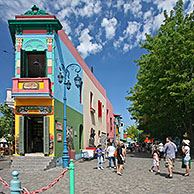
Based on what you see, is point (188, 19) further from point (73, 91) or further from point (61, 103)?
point (61, 103)

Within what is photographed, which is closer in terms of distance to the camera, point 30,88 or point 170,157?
point 170,157

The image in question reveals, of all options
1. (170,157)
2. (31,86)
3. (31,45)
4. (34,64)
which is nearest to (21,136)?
(31,86)

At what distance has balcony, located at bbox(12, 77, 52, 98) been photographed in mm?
14344

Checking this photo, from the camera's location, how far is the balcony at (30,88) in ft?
47.1

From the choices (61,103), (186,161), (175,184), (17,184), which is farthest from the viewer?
(61,103)

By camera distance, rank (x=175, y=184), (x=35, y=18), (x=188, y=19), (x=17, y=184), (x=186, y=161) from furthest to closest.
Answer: (x=188, y=19) < (x=35, y=18) < (x=186, y=161) < (x=175, y=184) < (x=17, y=184)

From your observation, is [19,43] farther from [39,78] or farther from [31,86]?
[31,86]

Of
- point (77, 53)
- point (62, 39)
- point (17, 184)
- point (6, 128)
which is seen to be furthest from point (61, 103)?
point (6, 128)

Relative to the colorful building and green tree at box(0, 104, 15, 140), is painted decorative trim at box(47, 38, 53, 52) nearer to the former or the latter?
the colorful building

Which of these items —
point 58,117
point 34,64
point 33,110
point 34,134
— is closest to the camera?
point 33,110

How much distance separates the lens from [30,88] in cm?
1438

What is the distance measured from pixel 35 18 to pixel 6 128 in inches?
808

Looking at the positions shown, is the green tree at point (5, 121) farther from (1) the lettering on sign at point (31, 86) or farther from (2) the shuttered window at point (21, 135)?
(1) the lettering on sign at point (31, 86)

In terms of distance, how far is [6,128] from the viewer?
106ft
